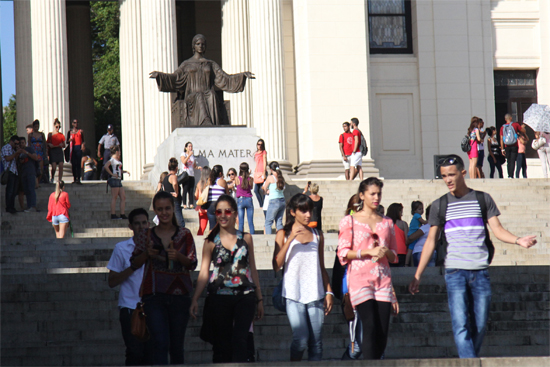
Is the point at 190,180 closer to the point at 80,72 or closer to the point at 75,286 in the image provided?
the point at 75,286

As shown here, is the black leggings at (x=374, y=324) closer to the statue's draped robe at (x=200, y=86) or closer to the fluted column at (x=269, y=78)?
the statue's draped robe at (x=200, y=86)

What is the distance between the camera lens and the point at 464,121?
32.0m

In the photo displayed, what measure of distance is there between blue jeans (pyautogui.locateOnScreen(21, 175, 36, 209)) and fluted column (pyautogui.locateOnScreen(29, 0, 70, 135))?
26.4ft

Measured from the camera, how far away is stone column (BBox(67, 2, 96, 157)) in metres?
33.7

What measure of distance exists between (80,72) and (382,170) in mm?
11641

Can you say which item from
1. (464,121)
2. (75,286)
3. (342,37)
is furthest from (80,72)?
(75,286)

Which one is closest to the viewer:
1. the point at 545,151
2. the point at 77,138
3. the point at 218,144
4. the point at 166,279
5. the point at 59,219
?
the point at 166,279

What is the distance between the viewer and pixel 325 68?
96.6ft

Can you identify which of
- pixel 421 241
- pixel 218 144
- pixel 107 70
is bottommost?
pixel 421 241

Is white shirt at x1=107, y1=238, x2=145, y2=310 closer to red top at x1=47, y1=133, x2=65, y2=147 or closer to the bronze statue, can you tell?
the bronze statue

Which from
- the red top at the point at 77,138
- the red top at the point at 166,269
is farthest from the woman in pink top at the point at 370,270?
the red top at the point at 77,138

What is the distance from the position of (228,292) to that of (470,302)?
204 cm

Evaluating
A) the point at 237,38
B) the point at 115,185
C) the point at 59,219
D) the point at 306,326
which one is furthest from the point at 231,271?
the point at 237,38

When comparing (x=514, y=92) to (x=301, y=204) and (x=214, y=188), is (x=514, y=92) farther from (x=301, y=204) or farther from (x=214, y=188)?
(x=301, y=204)
